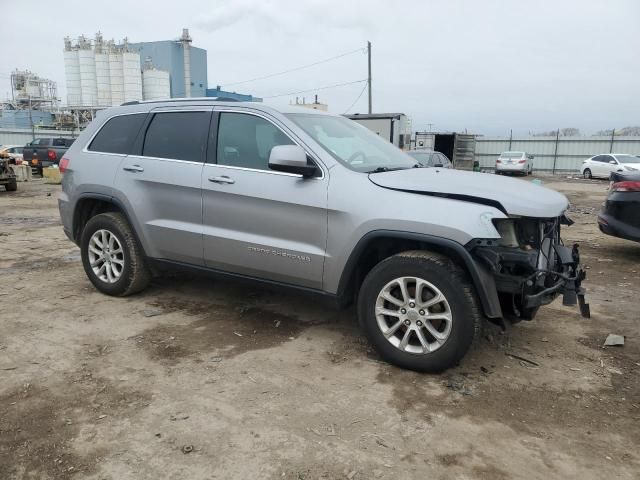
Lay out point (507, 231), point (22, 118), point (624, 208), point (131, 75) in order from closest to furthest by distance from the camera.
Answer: point (507, 231) → point (624, 208) → point (131, 75) → point (22, 118)

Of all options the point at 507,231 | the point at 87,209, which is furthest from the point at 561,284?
the point at 87,209

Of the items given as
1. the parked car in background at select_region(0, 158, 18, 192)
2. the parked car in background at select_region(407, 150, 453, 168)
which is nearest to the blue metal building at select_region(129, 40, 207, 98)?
the parked car in background at select_region(0, 158, 18, 192)

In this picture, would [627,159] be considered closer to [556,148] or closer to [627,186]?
[556,148]

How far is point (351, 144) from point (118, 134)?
2.33m

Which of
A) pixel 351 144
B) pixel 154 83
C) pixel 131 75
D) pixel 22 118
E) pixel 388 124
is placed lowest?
pixel 351 144

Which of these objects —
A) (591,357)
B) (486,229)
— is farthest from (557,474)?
(591,357)

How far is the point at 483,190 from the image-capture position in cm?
336

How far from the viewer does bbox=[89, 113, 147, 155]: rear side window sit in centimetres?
476

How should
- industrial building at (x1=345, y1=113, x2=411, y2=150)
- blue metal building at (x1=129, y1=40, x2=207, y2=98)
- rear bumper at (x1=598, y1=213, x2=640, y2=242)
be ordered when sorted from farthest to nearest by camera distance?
blue metal building at (x1=129, y1=40, x2=207, y2=98) → industrial building at (x1=345, y1=113, x2=411, y2=150) → rear bumper at (x1=598, y1=213, x2=640, y2=242)

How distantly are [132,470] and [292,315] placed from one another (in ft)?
7.41

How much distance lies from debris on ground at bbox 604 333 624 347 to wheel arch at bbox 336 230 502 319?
142cm

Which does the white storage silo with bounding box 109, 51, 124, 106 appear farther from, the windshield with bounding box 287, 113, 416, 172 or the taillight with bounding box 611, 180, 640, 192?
the windshield with bounding box 287, 113, 416, 172

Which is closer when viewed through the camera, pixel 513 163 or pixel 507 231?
pixel 507 231

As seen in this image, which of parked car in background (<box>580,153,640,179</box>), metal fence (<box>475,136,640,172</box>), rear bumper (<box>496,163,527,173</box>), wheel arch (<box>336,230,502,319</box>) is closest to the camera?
wheel arch (<box>336,230,502,319</box>)
